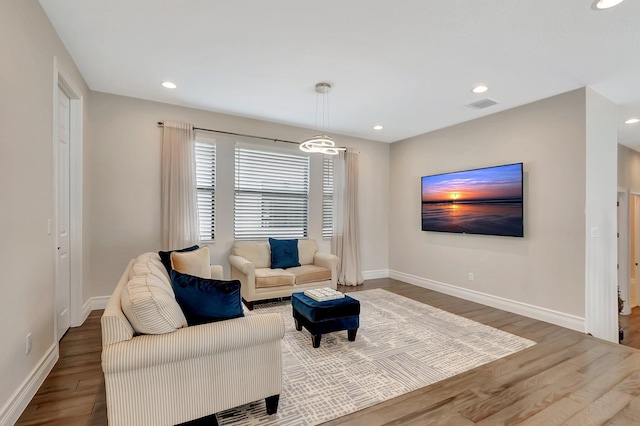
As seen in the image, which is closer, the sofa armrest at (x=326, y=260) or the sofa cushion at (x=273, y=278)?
the sofa cushion at (x=273, y=278)

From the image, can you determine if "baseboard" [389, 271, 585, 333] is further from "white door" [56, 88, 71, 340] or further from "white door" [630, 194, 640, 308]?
"white door" [56, 88, 71, 340]

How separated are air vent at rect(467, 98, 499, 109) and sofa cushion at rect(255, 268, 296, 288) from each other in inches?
139

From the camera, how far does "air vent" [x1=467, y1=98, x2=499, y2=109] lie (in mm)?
3954

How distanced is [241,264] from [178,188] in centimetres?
144

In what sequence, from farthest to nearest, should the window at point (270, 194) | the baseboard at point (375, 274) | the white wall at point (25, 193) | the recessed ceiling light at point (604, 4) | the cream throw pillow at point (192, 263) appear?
the baseboard at point (375, 274)
the window at point (270, 194)
the cream throw pillow at point (192, 263)
the recessed ceiling light at point (604, 4)
the white wall at point (25, 193)

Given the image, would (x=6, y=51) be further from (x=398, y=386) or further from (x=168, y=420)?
(x=398, y=386)

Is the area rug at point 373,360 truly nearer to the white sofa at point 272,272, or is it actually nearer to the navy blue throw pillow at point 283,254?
the white sofa at point 272,272

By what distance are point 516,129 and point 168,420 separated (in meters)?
4.99

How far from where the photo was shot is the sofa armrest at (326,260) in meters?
4.74

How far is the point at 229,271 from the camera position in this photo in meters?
4.75

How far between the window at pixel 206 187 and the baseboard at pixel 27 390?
7.54 ft

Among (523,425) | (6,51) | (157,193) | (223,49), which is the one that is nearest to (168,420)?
(523,425)

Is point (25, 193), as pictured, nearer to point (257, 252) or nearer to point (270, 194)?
point (257, 252)

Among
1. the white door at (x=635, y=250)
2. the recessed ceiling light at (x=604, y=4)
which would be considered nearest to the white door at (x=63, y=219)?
the recessed ceiling light at (x=604, y=4)
